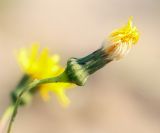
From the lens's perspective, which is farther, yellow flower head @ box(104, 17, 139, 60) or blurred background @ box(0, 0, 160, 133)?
blurred background @ box(0, 0, 160, 133)

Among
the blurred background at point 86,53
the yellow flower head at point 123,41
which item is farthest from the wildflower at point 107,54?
the blurred background at point 86,53

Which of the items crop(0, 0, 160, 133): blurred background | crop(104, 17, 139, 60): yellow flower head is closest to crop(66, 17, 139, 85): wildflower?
crop(104, 17, 139, 60): yellow flower head

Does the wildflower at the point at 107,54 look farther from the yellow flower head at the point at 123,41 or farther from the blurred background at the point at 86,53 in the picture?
the blurred background at the point at 86,53

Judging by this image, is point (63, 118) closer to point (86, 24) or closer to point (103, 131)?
point (103, 131)

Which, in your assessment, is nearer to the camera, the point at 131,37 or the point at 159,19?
the point at 131,37

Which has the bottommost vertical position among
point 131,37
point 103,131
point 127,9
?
point 131,37

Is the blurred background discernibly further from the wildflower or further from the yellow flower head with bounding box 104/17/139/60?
the yellow flower head with bounding box 104/17/139/60

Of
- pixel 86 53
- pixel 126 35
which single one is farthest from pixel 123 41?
pixel 86 53

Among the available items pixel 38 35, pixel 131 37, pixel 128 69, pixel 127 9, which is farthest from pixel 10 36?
pixel 131 37

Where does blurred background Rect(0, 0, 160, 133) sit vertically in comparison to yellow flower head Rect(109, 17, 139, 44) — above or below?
above
